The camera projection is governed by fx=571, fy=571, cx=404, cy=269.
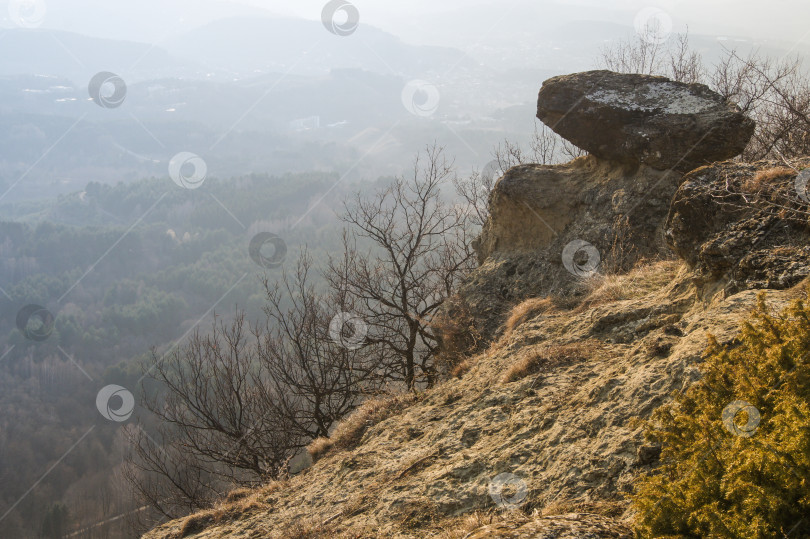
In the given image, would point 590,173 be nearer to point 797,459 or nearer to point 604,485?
point 604,485

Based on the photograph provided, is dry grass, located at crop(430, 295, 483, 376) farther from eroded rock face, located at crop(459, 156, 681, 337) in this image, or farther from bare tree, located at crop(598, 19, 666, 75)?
bare tree, located at crop(598, 19, 666, 75)

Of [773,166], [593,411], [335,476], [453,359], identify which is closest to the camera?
[593,411]

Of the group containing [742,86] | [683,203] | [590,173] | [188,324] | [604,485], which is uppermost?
[188,324]

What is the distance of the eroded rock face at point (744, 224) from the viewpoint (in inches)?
187

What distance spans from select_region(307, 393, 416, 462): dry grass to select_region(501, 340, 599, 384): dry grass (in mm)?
1904

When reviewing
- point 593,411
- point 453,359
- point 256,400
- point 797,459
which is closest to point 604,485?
point 593,411

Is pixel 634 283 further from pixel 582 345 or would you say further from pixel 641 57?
pixel 641 57

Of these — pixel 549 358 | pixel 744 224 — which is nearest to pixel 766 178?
pixel 744 224

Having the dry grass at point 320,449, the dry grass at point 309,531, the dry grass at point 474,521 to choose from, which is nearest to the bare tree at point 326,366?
the dry grass at point 320,449

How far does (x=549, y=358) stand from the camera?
582 centimetres

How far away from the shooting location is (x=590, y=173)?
32.1ft

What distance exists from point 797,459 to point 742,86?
795 inches

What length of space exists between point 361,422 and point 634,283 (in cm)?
390

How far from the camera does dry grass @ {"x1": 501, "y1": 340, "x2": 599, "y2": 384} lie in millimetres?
5688
